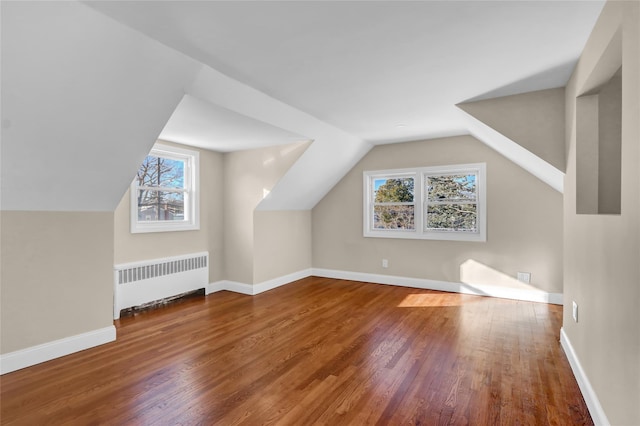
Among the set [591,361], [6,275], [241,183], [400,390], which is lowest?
[400,390]

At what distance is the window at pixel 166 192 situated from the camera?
13.6 feet

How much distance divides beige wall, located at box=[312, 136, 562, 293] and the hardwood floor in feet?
2.51

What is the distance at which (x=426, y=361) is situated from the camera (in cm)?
269

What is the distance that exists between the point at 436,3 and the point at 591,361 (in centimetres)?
235

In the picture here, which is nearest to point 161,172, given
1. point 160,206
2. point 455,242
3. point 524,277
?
point 160,206

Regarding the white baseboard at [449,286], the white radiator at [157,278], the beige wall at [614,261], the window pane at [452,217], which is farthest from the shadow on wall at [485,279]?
the white radiator at [157,278]

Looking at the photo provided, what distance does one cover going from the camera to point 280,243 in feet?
17.9

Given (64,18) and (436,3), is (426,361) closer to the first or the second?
(436,3)

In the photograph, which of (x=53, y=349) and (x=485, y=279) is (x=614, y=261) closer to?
(x=485, y=279)

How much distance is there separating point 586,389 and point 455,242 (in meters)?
2.90

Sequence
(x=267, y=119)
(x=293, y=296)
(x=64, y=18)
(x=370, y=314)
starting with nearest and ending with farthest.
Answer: (x=64, y=18)
(x=267, y=119)
(x=370, y=314)
(x=293, y=296)

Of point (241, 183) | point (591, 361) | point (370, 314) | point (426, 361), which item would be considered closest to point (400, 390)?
point (426, 361)

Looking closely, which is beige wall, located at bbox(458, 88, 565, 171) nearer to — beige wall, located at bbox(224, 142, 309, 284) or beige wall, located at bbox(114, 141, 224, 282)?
beige wall, located at bbox(224, 142, 309, 284)

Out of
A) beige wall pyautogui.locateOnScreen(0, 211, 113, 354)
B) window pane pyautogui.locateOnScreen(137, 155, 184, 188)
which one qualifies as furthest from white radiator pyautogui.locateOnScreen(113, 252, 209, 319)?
window pane pyautogui.locateOnScreen(137, 155, 184, 188)
